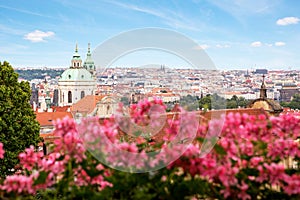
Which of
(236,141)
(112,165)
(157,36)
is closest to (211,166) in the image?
(236,141)

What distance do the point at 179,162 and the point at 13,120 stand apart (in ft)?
39.6

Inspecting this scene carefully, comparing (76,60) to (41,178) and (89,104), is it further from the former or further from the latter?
(41,178)

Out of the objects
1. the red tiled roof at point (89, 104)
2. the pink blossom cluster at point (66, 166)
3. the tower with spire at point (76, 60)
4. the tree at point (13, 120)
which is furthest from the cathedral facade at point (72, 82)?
the pink blossom cluster at point (66, 166)

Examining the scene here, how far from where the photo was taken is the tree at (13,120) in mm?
13672

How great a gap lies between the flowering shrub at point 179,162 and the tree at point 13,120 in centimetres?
1093

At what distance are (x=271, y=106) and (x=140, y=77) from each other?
663 inches

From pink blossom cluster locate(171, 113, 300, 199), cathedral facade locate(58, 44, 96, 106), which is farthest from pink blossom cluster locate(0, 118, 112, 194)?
cathedral facade locate(58, 44, 96, 106)

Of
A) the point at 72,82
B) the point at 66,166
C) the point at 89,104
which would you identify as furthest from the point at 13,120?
the point at 72,82

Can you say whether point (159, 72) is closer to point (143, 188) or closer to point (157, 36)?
point (157, 36)

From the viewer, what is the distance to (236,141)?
10.4ft

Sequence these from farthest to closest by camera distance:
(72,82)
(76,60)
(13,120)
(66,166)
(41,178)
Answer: (76,60) → (72,82) → (13,120) → (66,166) → (41,178)

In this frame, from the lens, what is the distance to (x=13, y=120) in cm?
1422

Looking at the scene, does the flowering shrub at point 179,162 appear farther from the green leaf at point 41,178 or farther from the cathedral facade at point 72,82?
the cathedral facade at point 72,82

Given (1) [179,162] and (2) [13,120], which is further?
(2) [13,120]
